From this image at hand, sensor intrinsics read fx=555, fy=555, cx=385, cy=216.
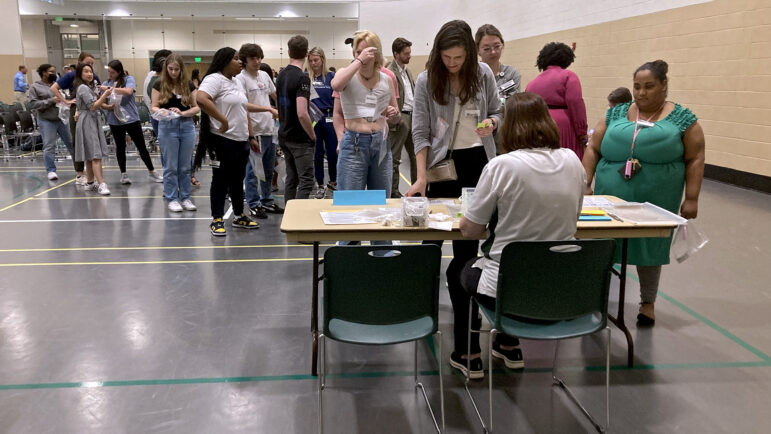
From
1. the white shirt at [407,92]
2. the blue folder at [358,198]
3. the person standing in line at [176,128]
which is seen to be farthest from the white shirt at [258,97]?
the blue folder at [358,198]

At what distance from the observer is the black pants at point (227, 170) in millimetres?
4750

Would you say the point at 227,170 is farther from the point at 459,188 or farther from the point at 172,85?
the point at 459,188

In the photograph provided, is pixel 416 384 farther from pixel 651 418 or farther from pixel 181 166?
pixel 181 166

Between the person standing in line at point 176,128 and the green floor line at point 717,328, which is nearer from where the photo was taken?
the green floor line at point 717,328

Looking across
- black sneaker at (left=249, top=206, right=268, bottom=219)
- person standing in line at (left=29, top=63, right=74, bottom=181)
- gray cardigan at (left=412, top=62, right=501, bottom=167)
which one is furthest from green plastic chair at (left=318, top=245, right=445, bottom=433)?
person standing in line at (left=29, top=63, right=74, bottom=181)

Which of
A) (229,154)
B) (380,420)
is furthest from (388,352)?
(229,154)

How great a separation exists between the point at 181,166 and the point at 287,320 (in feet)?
11.1

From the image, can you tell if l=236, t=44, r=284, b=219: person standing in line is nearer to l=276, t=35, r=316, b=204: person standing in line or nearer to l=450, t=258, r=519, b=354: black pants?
l=276, t=35, r=316, b=204: person standing in line

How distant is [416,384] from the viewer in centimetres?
250

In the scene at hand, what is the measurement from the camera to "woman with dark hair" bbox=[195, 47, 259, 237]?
4.55 metres

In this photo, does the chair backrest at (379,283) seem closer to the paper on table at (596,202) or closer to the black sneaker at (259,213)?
the paper on table at (596,202)

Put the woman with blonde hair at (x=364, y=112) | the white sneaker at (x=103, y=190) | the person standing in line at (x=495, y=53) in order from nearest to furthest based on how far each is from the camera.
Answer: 1. the woman with blonde hair at (x=364, y=112)
2. the person standing in line at (x=495, y=53)
3. the white sneaker at (x=103, y=190)

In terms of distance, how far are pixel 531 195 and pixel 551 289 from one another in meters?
0.36

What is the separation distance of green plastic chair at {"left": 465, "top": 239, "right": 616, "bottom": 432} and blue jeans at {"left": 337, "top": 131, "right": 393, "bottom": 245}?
1.61 m
